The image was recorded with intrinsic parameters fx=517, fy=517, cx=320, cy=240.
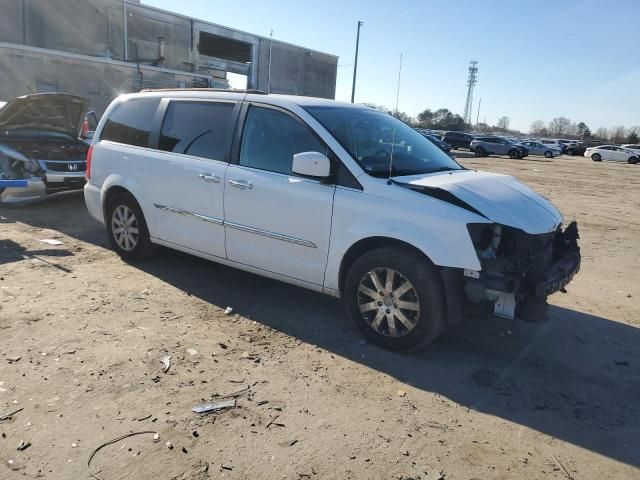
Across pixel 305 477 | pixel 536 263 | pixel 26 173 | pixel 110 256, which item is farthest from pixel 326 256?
pixel 26 173

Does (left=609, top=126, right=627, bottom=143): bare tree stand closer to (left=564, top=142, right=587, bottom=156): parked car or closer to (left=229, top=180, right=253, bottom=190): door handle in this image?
(left=564, top=142, right=587, bottom=156): parked car

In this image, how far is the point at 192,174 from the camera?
498 centimetres

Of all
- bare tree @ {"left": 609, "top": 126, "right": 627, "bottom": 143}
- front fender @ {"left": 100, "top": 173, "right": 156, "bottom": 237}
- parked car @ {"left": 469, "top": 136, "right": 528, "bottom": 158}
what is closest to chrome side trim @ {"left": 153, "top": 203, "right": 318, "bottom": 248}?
front fender @ {"left": 100, "top": 173, "right": 156, "bottom": 237}

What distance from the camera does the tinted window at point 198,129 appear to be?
489 cm

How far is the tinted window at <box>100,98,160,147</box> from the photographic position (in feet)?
18.4

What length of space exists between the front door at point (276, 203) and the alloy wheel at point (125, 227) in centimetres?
151

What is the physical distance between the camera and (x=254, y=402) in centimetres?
326

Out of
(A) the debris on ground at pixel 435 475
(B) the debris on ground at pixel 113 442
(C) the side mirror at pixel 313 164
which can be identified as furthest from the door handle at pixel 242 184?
(A) the debris on ground at pixel 435 475

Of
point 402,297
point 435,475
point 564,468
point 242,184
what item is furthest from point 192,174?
point 564,468

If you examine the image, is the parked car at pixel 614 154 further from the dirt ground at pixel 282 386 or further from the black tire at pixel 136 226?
the black tire at pixel 136 226

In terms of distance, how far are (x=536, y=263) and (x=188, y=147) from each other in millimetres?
3375

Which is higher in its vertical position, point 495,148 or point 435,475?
point 495,148

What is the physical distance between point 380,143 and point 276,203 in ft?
3.55

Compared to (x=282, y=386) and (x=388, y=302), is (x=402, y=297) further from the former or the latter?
(x=282, y=386)
